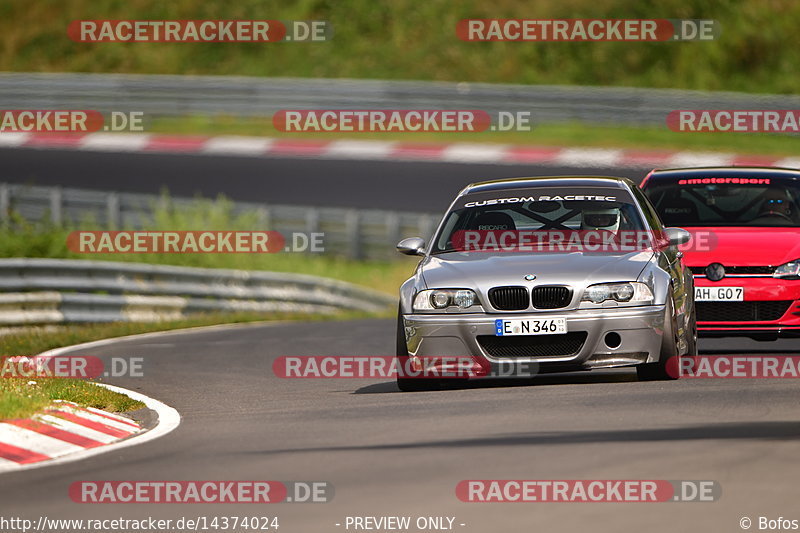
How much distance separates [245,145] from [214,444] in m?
25.8

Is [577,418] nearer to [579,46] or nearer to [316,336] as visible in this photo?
[316,336]

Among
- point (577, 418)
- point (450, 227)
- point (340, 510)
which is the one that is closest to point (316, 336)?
point (450, 227)

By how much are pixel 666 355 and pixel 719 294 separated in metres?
2.64

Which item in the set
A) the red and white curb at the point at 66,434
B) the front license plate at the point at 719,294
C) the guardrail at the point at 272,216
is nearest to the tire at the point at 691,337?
the front license plate at the point at 719,294

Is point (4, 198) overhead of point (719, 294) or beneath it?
overhead

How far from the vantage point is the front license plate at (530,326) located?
417 inches

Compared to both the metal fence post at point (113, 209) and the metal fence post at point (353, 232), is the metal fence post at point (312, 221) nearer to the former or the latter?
the metal fence post at point (353, 232)

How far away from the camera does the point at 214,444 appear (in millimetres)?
8938

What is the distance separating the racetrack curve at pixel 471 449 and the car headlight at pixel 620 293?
60 cm

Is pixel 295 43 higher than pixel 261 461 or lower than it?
higher

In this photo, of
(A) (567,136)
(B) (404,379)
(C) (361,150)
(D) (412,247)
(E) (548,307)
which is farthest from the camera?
(A) (567,136)

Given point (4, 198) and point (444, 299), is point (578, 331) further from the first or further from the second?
point (4, 198)

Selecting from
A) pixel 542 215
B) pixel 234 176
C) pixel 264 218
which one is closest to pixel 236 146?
pixel 234 176

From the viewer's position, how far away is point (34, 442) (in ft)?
29.7
